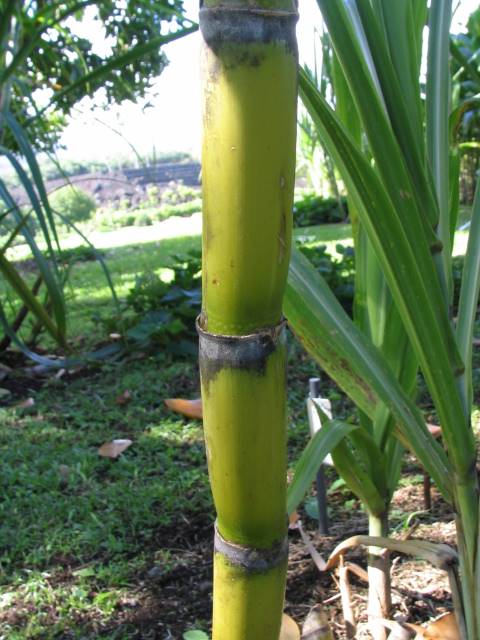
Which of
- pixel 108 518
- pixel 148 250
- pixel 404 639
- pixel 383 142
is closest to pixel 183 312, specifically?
pixel 108 518

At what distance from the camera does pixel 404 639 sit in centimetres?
91

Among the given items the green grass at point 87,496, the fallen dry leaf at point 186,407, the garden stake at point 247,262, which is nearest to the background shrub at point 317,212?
the green grass at point 87,496

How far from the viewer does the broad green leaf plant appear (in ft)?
2.12

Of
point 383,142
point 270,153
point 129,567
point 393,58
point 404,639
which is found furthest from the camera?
point 129,567

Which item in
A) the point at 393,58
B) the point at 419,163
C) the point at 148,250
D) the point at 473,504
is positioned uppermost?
the point at 393,58

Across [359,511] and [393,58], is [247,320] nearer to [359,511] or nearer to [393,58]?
[393,58]

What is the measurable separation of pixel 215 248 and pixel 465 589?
47cm

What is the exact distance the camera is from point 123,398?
2418mm

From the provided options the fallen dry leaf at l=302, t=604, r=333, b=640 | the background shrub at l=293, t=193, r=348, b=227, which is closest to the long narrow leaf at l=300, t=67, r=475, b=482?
the fallen dry leaf at l=302, t=604, r=333, b=640

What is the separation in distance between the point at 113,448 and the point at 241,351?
4.96 ft

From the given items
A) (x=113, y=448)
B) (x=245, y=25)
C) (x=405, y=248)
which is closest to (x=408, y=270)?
(x=405, y=248)

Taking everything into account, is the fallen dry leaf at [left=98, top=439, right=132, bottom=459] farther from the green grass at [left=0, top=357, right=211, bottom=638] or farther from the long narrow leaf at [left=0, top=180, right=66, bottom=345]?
the long narrow leaf at [left=0, top=180, right=66, bottom=345]

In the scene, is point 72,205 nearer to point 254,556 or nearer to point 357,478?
point 357,478

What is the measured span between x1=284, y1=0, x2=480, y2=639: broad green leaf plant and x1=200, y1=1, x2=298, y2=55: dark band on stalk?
0.09 meters
